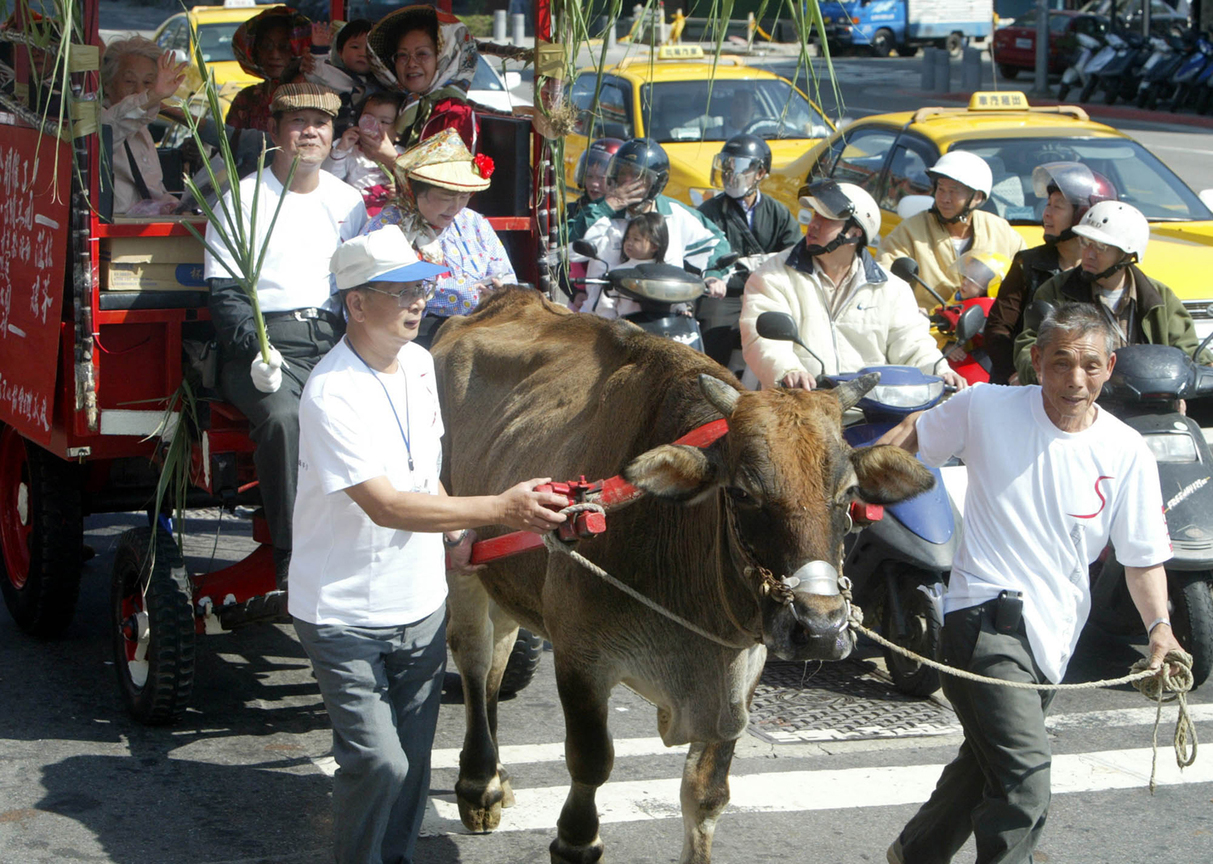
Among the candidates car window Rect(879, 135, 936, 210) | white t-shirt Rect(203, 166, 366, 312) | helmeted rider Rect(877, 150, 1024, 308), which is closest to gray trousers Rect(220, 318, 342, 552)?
white t-shirt Rect(203, 166, 366, 312)

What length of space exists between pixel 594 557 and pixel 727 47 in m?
15.4

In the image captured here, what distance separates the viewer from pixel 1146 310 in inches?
269

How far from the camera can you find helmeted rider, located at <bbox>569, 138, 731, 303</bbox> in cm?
897

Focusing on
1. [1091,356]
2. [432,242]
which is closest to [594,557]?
[1091,356]

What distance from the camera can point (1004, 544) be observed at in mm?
4309

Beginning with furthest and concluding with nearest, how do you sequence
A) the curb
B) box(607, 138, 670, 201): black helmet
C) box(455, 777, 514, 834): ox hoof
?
the curb
box(607, 138, 670, 201): black helmet
box(455, 777, 514, 834): ox hoof

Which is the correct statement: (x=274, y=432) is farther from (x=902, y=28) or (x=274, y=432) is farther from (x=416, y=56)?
(x=902, y=28)

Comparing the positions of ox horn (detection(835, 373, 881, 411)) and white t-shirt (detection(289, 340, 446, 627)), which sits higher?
ox horn (detection(835, 373, 881, 411))

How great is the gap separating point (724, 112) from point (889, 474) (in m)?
10.5

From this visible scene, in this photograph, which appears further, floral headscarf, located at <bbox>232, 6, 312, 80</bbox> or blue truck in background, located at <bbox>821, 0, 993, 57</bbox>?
blue truck in background, located at <bbox>821, 0, 993, 57</bbox>

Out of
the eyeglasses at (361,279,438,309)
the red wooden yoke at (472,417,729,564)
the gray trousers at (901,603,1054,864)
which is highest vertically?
the eyeglasses at (361,279,438,309)

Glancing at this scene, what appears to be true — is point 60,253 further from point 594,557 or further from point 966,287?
point 966,287

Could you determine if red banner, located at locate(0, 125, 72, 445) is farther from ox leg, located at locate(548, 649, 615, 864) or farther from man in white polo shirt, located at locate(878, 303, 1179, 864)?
man in white polo shirt, located at locate(878, 303, 1179, 864)

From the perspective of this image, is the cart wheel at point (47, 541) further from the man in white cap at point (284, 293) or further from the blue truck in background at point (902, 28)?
the blue truck in background at point (902, 28)
